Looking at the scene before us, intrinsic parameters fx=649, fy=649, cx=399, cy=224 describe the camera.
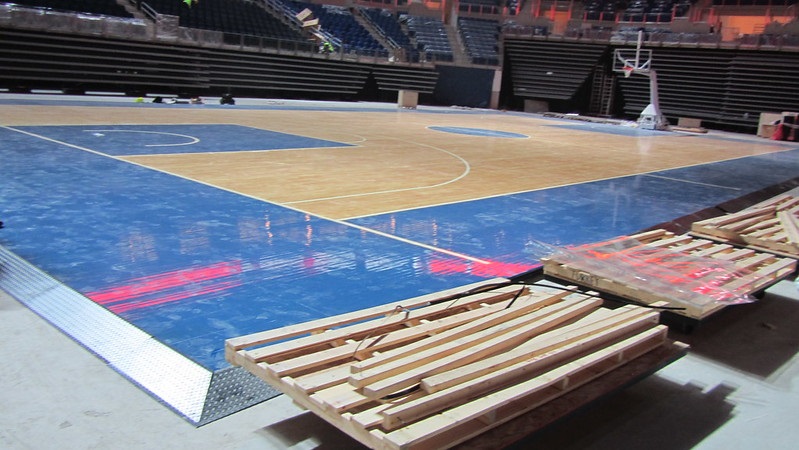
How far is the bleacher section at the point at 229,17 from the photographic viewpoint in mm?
25002

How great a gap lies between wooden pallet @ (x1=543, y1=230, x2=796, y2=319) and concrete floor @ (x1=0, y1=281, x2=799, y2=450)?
1.36ft

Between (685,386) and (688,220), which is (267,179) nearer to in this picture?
(688,220)

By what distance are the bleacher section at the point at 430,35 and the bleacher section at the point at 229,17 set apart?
7505mm

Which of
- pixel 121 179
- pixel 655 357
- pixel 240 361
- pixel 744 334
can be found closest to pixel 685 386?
pixel 655 357

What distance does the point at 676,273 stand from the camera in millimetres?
4668

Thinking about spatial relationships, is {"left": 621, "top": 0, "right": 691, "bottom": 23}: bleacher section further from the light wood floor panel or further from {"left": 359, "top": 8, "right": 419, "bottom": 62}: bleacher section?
the light wood floor panel

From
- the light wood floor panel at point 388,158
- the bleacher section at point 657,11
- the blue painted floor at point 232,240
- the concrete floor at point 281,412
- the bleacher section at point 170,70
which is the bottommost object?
the concrete floor at point 281,412

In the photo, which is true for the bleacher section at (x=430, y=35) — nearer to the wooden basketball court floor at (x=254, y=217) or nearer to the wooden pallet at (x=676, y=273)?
the wooden basketball court floor at (x=254, y=217)

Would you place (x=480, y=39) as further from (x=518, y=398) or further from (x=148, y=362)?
(x=518, y=398)

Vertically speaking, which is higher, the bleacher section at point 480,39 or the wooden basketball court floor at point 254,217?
the bleacher section at point 480,39

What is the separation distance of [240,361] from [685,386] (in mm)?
2535

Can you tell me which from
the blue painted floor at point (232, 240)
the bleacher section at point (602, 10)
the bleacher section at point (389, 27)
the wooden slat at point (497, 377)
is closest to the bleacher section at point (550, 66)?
the bleacher section at point (602, 10)

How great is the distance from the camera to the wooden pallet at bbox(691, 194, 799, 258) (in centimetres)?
576

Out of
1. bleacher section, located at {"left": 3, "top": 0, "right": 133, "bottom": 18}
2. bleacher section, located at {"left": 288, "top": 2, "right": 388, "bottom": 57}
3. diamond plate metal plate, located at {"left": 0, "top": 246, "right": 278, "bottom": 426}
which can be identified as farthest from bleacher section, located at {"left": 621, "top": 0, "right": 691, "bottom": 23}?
diamond plate metal plate, located at {"left": 0, "top": 246, "right": 278, "bottom": 426}
